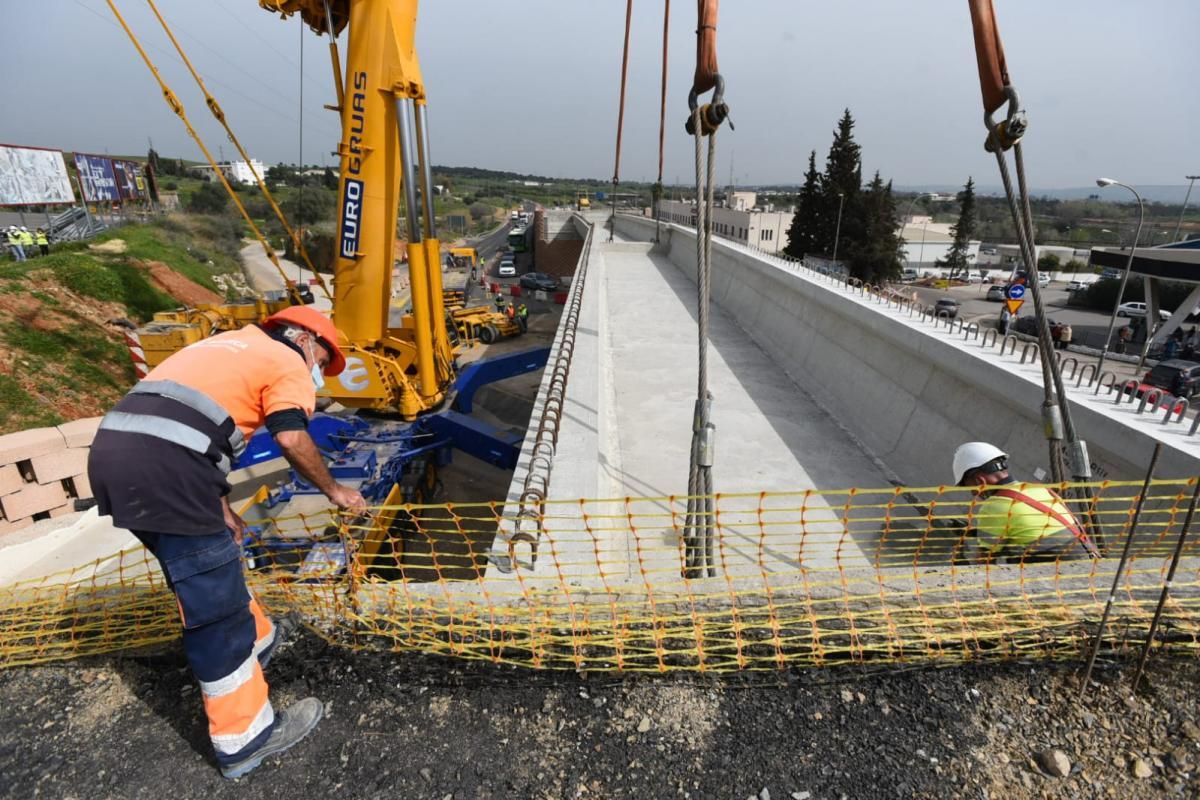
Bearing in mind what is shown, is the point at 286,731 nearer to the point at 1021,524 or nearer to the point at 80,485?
the point at 1021,524

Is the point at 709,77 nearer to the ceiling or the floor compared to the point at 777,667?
nearer to the ceiling

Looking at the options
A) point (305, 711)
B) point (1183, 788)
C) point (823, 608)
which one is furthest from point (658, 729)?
point (1183, 788)

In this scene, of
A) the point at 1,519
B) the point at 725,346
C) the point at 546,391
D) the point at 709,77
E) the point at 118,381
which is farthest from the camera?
the point at 118,381

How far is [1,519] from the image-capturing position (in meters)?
8.34

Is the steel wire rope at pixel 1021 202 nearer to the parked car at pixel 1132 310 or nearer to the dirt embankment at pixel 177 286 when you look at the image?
the dirt embankment at pixel 177 286

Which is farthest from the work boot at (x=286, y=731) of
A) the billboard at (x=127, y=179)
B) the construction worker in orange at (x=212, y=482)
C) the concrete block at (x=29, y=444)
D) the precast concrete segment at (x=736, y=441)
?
the billboard at (x=127, y=179)

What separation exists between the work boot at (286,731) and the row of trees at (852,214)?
42.1 meters

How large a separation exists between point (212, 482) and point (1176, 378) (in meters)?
22.5

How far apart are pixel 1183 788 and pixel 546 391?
511cm

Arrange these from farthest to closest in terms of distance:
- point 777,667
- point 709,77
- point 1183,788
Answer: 1. point 709,77
2. point 777,667
3. point 1183,788

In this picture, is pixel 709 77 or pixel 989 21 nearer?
pixel 709 77

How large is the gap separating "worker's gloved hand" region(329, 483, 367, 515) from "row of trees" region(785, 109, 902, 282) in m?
41.6

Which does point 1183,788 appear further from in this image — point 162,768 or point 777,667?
point 162,768

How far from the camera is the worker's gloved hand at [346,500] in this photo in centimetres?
257
